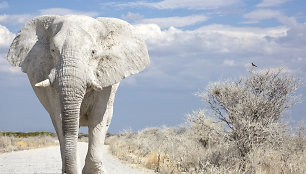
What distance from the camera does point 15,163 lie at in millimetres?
14852

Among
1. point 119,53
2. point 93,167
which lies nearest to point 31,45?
point 119,53

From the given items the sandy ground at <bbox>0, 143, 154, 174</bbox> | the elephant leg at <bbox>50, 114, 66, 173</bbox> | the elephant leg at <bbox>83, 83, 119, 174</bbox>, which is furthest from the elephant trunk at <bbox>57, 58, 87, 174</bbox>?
the sandy ground at <bbox>0, 143, 154, 174</bbox>

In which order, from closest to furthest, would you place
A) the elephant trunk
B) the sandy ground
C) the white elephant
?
the elephant trunk → the white elephant → the sandy ground

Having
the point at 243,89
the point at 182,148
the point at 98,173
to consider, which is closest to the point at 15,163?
the point at 182,148

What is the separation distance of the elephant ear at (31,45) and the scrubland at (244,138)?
491 centimetres

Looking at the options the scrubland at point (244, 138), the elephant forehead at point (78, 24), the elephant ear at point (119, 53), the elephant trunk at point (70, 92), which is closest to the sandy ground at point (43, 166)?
the scrubland at point (244, 138)

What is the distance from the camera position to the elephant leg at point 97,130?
8.47 m

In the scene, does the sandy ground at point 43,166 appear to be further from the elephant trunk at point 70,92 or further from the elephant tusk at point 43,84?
the elephant tusk at point 43,84

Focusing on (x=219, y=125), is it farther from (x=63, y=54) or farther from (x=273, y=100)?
(x=63, y=54)

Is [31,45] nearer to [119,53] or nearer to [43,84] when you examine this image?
[119,53]

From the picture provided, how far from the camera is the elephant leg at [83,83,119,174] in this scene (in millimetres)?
8469

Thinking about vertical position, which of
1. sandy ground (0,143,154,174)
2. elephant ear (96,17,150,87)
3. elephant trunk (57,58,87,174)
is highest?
elephant ear (96,17,150,87)

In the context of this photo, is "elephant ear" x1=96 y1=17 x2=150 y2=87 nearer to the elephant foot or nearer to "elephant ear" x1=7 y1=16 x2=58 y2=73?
"elephant ear" x1=7 y1=16 x2=58 y2=73

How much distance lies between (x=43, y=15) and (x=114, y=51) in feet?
6.10
